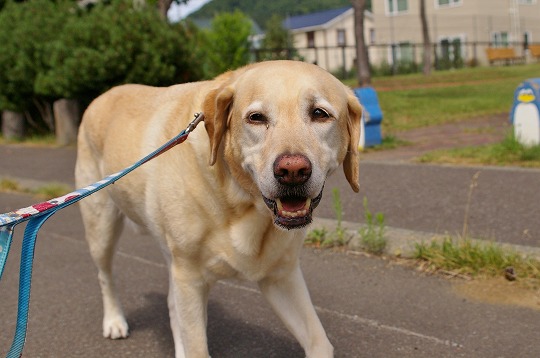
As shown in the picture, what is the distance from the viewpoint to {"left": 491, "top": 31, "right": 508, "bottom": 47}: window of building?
49.3 metres

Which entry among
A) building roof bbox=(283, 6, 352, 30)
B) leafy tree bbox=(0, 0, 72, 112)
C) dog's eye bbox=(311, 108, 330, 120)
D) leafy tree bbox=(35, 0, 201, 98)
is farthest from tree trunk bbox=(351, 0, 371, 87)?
building roof bbox=(283, 6, 352, 30)

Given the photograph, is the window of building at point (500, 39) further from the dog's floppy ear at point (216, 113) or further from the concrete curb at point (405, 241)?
the dog's floppy ear at point (216, 113)

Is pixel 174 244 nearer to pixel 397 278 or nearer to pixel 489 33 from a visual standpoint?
pixel 397 278

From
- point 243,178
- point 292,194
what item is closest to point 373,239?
point 243,178

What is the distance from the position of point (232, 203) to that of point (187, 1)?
57.5 ft

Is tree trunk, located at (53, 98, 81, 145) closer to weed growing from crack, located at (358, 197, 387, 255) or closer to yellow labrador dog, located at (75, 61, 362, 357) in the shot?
weed growing from crack, located at (358, 197, 387, 255)

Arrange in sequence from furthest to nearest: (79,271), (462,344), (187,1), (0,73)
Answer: (187,1)
(0,73)
(79,271)
(462,344)

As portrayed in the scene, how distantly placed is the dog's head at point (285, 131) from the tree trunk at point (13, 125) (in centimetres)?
1493

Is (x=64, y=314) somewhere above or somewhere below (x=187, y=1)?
below

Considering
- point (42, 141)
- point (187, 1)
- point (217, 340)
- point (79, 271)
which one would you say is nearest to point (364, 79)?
point (187, 1)

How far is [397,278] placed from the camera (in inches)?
196

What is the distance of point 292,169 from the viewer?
101 inches

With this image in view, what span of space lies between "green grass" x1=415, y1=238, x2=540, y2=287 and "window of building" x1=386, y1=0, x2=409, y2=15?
1911 inches

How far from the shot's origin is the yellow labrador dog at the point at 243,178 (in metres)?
2.72
